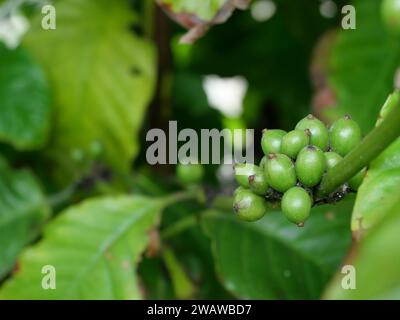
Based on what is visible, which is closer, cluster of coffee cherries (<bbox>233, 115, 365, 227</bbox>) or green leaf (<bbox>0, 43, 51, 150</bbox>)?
cluster of coffee cherries (<bbox>233, 115, 365, 227</bbox>)

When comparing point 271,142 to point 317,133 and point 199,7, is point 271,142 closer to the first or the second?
point 317,133

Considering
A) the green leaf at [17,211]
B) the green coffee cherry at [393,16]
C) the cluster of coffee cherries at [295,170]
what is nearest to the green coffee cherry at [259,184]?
the cluster of coffee cherries at [295,170]

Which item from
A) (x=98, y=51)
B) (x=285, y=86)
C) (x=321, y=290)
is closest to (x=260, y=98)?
(x=285, y=86)

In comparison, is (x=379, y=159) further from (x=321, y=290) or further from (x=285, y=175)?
(x=321, y=290)

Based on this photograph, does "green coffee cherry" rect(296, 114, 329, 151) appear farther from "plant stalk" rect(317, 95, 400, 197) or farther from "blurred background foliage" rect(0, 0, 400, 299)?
"blurred background foliage" rect(0, 0, 400, 299)

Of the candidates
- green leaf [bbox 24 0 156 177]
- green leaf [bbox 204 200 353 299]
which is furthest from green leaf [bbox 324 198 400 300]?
green leaf [bbox 24 0 156 177]

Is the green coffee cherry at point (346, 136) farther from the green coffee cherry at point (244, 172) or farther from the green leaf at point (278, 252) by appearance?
the green leaf at point (278, 252)

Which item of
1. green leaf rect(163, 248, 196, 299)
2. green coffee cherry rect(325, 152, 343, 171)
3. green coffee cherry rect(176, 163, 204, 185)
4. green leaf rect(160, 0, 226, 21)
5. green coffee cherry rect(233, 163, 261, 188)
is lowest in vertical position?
green leaf rect(163, 248, 196, 299)
